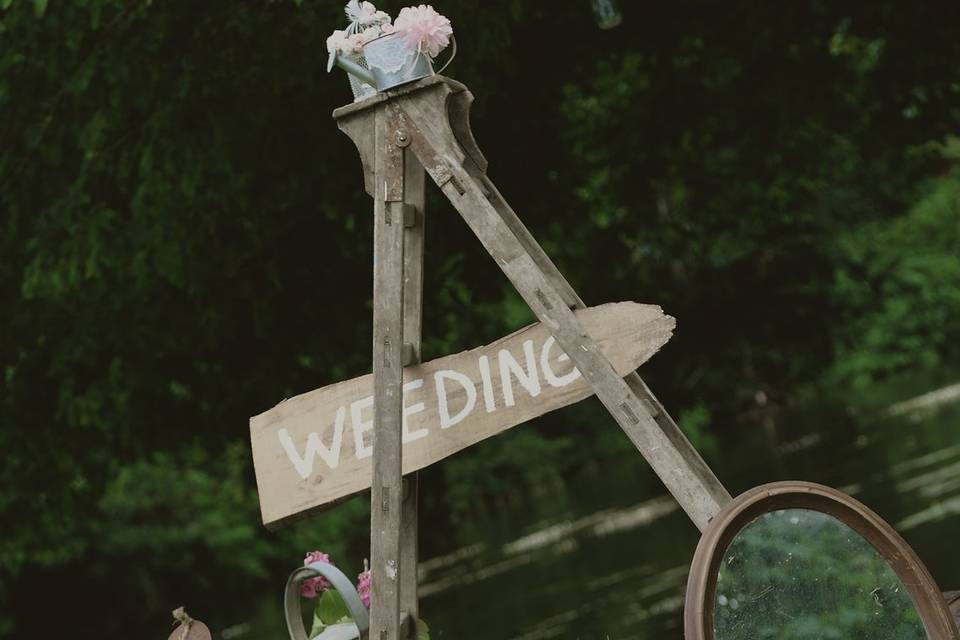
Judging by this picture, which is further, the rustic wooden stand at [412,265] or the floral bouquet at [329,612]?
the floral bouquet at [329,612]

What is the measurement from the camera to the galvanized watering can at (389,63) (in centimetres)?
469

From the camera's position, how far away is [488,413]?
4676mm

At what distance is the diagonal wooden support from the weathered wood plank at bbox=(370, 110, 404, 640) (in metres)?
0.13

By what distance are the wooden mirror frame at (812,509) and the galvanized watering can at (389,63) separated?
163cm

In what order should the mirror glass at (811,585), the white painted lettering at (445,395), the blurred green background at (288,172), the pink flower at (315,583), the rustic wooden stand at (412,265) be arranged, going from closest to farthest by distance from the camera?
the mirror glass at (811,585) < the rustic wooden stand at (412,265) < the white painted lettering at (445,395) < the pink flower at (315,583) < the blurred green background at (288,172)

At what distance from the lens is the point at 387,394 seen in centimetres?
464

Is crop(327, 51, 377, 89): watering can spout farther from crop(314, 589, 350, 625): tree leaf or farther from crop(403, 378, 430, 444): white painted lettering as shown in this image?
crop(314, 589, 350, 625): tree leaf

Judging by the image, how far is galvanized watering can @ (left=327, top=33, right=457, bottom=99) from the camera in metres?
4.69

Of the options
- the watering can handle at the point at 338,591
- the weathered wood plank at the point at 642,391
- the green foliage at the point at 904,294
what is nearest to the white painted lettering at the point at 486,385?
the weathered wood plank at the point at 642,391

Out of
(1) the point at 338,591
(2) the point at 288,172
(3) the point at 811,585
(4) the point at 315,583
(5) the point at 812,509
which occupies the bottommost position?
(3) the point at 811,585

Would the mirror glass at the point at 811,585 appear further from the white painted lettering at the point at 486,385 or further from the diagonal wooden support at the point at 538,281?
the white painted lettering at the point at 486,385

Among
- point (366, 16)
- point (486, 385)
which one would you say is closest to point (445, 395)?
point (486, 385)

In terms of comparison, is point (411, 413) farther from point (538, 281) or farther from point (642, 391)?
point (642, 391)

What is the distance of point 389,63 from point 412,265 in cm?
64
